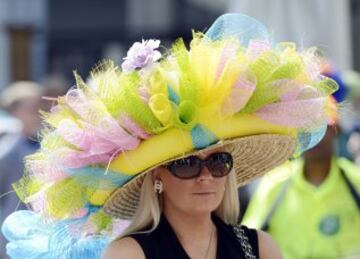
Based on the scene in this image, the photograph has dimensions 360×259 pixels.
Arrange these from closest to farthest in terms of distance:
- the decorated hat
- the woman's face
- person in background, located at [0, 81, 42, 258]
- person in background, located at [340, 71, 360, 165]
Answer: the decorated hat < the woman's face < person in background, located at [340, 71, 360, 165] < person in background, located at [0, 81, 42, 258]

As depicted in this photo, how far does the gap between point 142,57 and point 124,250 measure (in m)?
0.59

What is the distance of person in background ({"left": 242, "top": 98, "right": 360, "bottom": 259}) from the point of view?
572 centimetres

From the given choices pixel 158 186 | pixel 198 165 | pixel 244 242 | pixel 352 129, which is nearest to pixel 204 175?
pixel 198 165

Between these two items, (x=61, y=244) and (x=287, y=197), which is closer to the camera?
(x=61, y=244)

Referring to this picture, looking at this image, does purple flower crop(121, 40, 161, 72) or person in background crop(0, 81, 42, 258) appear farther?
person in background crop(0, 81, 42, 258)

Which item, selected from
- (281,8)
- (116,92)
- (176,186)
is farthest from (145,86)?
(281,8)

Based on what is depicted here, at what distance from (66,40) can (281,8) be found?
10.4m

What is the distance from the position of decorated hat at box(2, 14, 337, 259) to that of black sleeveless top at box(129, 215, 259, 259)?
7.0 inches

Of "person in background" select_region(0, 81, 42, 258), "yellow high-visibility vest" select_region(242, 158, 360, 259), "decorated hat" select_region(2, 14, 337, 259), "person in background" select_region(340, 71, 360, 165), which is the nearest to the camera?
A: "decorated hat" select_region(2, 14, 337, 259)

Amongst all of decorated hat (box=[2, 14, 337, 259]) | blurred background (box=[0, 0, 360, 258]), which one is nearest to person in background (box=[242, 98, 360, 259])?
decorated hat (box=[2, 14, 337, 259])

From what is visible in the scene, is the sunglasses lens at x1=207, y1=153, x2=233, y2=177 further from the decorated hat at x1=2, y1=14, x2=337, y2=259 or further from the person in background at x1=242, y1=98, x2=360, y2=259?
the person in background at x1=242, y1=98, x2=360, y2=259

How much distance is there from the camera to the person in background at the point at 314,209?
18.8 ft

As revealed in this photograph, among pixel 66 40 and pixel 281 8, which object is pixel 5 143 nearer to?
pixel 281 8

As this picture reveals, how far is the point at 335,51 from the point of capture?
7648 millimetres
